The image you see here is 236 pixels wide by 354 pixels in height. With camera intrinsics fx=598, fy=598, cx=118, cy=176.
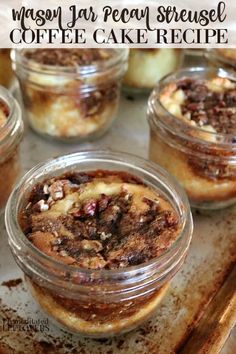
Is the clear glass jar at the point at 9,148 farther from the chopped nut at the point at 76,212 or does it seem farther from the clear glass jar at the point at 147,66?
the clear glass jar at the point at 147,66

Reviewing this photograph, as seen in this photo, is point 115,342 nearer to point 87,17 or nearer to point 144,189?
point 144,189

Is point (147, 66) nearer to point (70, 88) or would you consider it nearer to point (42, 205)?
point (70, 88)

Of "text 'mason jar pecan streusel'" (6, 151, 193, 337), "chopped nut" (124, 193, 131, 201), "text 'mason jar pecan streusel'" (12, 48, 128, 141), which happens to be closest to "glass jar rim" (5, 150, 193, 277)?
"text 'mason jar pecan streusel'" (6, 151, 193, 337)

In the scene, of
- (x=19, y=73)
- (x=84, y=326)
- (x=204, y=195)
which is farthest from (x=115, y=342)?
(x=19, y=73)

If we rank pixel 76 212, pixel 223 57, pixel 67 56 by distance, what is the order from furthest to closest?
pixel 223 57, pixel 67 56, pixel 76 212

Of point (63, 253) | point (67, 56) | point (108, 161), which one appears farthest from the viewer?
point (67, 56)

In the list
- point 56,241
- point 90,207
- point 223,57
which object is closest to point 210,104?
point 223,57
